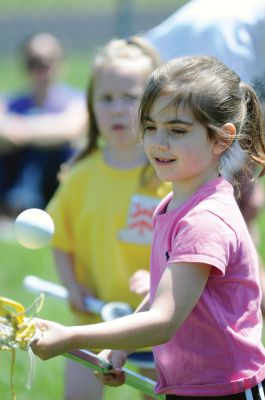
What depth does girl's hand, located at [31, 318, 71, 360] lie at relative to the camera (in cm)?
244

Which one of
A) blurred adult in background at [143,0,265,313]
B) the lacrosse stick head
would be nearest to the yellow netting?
the lacrosse stick head

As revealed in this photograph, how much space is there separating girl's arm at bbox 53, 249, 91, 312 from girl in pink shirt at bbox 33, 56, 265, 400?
1.45m

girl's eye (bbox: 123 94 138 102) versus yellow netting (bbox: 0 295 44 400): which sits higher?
girl's eye (bbox: 123 94 138 102)

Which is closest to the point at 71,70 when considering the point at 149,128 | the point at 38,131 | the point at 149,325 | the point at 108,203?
the point at 38,131

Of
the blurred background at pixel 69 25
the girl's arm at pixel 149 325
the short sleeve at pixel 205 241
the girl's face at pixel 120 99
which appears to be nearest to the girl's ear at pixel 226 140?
the short sleeve at pixel 205 241

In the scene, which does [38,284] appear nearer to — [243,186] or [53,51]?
[243,186]

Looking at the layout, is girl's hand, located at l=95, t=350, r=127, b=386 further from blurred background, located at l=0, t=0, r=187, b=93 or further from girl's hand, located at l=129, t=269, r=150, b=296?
blurred background, located at l=0, t=0, r=187, b=93

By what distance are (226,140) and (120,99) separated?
1.55 m

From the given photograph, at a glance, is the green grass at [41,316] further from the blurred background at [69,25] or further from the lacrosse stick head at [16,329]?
the blurred background at [69,25]

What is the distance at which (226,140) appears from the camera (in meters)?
2.74

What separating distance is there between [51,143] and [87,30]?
9.13 meters

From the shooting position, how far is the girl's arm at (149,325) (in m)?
2.47

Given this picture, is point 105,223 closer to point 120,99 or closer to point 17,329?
point 120,99

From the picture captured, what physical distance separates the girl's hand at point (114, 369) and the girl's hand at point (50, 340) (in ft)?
1.93
